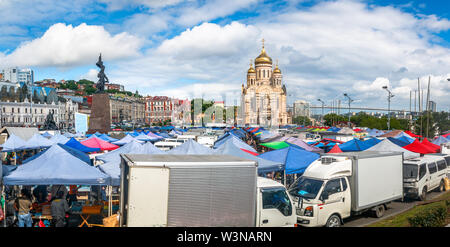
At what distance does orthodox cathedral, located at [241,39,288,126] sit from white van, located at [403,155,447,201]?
90.0 m

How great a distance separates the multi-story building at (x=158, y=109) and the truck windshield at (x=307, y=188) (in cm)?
13461

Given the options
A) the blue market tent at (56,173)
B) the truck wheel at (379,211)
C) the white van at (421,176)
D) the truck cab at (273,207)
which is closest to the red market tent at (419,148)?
the white van at (421,176)

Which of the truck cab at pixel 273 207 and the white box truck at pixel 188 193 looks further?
the truck cab at pixel 273 207

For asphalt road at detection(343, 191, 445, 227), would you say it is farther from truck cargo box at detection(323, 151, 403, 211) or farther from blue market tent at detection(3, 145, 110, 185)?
blue market tent at detection(3, 145, 110, 185)

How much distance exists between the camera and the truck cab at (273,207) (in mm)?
7980

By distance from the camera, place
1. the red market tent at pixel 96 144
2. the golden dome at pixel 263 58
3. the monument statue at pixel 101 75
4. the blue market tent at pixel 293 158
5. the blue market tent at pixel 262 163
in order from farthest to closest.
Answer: the golden dome at pixel 263 58 < the monument statue at pixel 101 75 < the red market tent at pixel 96 144 < the blue market tent at pixel 293 158 < the blue market tent at pixel 262 163

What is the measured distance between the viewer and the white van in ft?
47.4

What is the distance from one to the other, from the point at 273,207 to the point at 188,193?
2.57 meters

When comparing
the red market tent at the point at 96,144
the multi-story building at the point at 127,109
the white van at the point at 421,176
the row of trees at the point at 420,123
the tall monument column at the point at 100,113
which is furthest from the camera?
the multi-story building at the point at 127,109

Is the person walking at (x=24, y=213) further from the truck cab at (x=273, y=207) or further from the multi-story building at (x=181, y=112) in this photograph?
the multi-story building at (x=181, y=112)

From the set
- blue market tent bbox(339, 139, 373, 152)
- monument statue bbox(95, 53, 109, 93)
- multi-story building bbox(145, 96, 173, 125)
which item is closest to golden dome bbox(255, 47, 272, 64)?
multi-story building bbox(145, 96, 173, 125)
